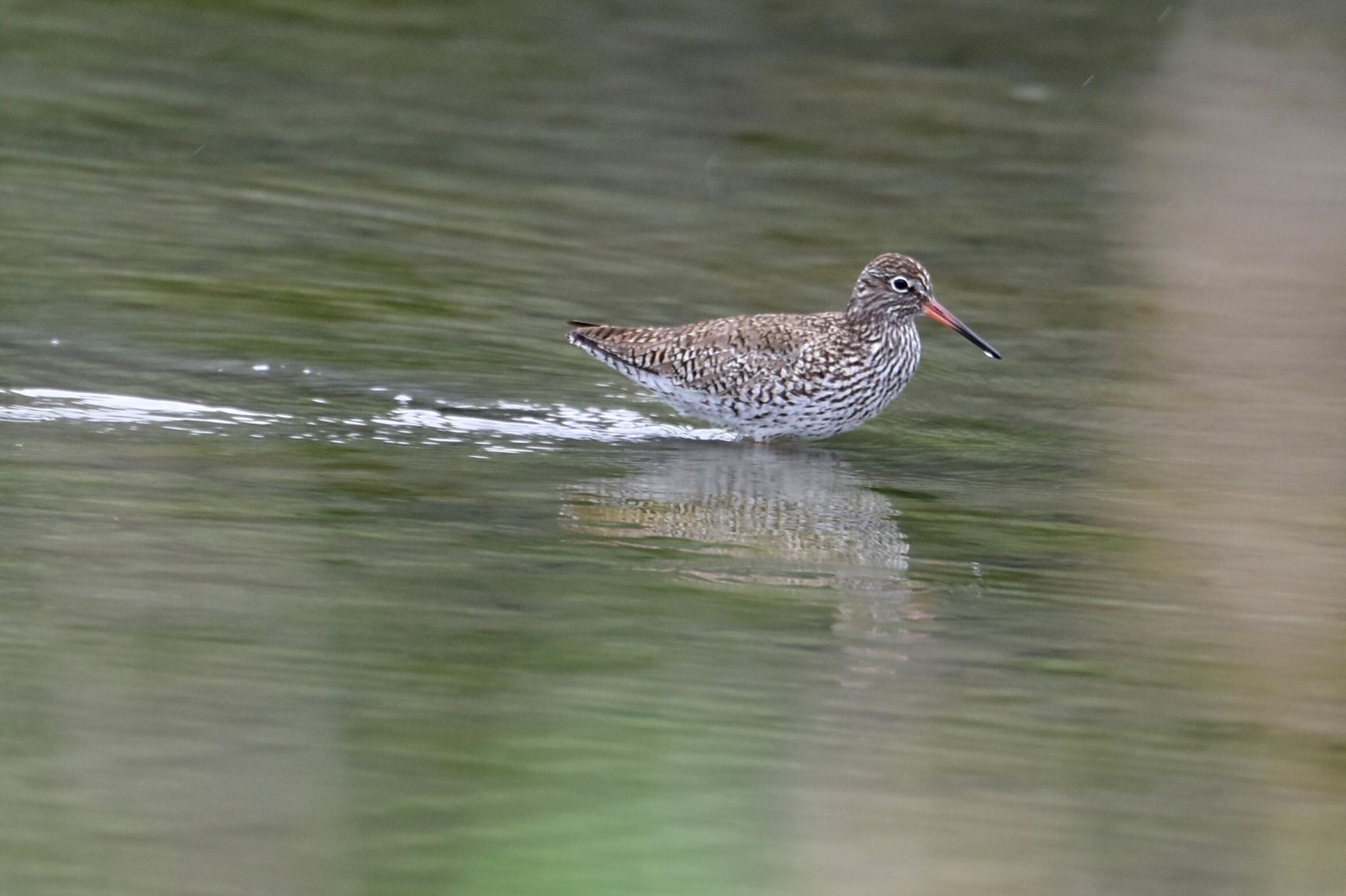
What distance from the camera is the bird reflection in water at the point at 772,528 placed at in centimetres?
746

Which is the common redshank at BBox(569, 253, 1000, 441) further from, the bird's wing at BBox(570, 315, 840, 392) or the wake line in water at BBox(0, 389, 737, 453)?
the wake line in water at BBox(0, 389, 737, 453)

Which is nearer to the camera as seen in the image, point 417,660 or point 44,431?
point 417,660

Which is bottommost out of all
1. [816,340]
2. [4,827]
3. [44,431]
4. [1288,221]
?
[4,827]

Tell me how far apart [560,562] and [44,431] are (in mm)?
2592

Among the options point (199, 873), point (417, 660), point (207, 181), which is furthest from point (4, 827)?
point (207, 181)

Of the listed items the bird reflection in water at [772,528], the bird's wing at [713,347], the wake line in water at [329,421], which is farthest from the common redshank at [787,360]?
the wake line in water at [329,421]

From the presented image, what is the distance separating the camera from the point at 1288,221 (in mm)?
14898

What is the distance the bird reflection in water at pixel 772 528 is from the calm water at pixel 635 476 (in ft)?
0.11

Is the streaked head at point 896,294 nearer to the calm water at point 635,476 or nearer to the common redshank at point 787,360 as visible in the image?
the common redshank at point 787,360

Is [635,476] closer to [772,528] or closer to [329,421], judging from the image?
[772,528]

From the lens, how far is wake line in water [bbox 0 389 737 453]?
9.22 meters

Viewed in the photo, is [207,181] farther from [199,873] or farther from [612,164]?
[199,873]

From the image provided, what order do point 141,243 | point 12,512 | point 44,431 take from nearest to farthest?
point 12,512 → point 44,431 → point 141,243

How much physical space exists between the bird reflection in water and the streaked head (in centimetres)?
83
